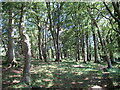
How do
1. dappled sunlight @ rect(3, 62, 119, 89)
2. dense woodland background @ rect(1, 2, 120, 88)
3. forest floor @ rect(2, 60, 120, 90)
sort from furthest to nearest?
dense woodland background @ rect(1, 2, 120, 88) < dappled sunlight @ rect(3, 62, 119, 89) < forest floor @ rect(2, 60, 120, 90)

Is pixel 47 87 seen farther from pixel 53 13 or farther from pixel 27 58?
pixel 53 13

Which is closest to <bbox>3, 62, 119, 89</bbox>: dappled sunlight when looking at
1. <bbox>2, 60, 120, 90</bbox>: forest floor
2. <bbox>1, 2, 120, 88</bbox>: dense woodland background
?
<bbox>2, 60, 120, 90</bbox>: forest floor

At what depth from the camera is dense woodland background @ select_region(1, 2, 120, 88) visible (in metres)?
6.71

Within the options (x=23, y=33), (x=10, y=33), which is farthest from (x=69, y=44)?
(x=23, y=33)

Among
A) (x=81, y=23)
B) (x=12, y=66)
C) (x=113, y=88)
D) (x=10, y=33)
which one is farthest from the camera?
(x=81, y=23)

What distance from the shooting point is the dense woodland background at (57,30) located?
6.71 metres

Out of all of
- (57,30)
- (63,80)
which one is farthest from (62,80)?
(57,30)

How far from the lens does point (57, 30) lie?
16.4m

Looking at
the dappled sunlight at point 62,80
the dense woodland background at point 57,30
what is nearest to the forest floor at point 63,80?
the dappled sunlight at point 62,80

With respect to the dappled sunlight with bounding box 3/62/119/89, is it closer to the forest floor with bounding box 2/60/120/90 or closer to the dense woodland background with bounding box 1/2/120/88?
the forest floor with bounding box 2/60/120/90

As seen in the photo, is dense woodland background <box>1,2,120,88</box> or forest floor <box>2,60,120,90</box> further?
Result: dense woodland background <box>1,2,120,88</box>

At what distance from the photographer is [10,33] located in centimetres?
1000

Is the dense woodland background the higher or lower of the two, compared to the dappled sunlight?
higher

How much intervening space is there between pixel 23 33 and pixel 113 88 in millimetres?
5531
